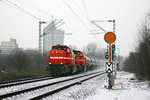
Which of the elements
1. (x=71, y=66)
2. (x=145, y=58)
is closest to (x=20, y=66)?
(x=71, y=66)

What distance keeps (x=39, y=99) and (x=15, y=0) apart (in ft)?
39.7

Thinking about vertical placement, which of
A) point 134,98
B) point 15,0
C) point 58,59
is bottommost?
point 134,98

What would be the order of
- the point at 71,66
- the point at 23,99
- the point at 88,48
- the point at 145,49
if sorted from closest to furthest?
the point at 23,99 → the point at 145,49 → the point at 71,66 → the point at 88,48

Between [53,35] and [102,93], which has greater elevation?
[53,35]

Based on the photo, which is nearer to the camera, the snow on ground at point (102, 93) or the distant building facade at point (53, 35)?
the snow on ground at point (102, 93)

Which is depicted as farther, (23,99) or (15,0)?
(15,0)

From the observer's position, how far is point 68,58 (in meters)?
20.9

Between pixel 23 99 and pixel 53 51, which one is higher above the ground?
pixel 53 51

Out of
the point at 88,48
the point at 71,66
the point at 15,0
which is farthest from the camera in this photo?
the point at 88,48

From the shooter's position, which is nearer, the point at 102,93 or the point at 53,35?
the point at 102,93

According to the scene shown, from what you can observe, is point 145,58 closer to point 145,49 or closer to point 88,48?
point 145,49

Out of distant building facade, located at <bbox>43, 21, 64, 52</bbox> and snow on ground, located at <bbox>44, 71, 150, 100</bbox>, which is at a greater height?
distant building facade, located at <bbox>43, 21, 64, 52</bbox>

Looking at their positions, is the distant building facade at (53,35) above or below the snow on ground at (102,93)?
above

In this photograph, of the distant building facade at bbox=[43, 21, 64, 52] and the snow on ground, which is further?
the distant building facade at bbox=[43, 21, 64, 52]
